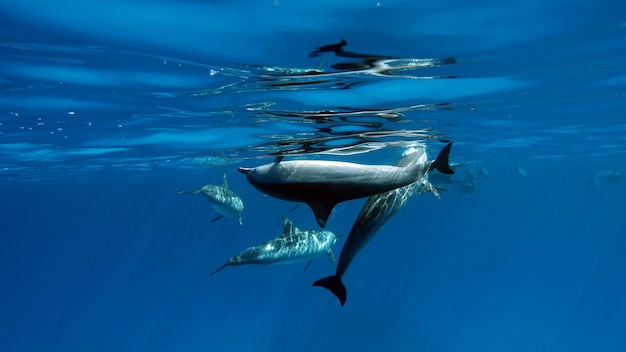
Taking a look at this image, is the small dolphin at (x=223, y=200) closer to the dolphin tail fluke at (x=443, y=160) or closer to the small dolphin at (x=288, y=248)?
the small dolphin at (x=288, y=248)

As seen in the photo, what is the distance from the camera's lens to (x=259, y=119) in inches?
578

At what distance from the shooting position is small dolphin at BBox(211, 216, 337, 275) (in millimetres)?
12078

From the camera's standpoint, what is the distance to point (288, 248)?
12.9 metres

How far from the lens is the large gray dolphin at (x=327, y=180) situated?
12.4 ft

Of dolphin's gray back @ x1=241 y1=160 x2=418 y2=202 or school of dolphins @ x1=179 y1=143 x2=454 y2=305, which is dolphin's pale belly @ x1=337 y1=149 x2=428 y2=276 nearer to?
school of dolphins @ x1=179 y1=143 x2=454 y2=305

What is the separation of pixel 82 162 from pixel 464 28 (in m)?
26.0

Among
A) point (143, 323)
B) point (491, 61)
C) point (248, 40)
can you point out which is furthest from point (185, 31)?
point (143, 323)

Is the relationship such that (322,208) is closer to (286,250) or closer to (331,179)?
(331,179)

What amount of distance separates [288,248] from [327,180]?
936 cm

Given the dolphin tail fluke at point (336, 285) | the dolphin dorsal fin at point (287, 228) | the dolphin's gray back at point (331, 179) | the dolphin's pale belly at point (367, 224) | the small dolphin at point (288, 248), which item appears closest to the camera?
the dolphin's gray back at point (331, 179)

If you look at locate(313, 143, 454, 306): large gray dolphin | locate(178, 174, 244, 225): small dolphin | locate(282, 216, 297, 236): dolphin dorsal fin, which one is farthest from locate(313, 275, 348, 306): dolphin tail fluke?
locate(178, 174, 244, 225): small dolphin

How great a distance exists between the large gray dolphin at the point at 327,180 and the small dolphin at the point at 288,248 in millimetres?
→ 8111

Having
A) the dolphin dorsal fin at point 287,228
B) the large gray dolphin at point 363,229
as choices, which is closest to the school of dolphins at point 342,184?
the large gray dolphin at point 363,229

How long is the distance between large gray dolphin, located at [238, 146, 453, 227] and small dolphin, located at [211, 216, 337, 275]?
8.11 m
